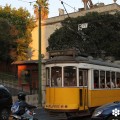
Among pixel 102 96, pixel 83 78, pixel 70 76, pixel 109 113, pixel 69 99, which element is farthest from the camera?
pixel 102 96

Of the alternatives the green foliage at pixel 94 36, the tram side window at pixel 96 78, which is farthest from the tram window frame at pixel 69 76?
the green foliage at pixel 94 36

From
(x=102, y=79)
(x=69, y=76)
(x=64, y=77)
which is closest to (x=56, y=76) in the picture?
(x=64, y=77)

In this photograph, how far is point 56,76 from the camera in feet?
57.2

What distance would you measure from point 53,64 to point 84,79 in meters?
1.55

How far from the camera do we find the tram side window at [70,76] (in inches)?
675

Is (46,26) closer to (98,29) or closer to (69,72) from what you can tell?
(98,29)

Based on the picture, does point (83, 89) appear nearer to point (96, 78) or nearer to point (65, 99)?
point (65, 99)

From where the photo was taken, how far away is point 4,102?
60.6ft

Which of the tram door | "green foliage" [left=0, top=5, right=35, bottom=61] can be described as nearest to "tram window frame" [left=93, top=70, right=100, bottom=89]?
the tram door

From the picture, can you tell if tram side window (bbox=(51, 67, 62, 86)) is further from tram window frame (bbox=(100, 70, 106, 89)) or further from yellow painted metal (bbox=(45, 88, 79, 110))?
tram window frame (bbox=(100, 70, 106, 89))

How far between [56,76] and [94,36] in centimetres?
2327

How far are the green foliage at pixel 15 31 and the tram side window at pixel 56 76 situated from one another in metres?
29.8

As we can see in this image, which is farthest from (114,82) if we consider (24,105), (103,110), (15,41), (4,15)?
(4,15)

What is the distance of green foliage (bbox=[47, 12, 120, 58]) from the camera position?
39.8 m
